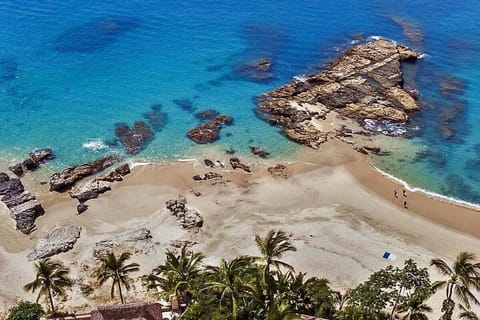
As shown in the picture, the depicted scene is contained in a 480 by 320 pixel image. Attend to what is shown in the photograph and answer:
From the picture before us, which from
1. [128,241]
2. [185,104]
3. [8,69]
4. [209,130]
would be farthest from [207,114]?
[8,69]

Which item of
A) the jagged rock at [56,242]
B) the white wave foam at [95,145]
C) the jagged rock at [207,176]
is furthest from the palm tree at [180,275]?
the white wave foam at [95,145]

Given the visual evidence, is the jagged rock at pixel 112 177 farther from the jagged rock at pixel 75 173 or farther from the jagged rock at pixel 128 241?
the jagged rock at pixel 128 241

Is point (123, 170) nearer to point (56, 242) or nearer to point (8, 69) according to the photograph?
point (56, 242)

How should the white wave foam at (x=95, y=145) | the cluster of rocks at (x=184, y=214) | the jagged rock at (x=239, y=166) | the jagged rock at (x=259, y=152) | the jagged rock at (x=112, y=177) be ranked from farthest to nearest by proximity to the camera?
the white wave foam at (x=95, y=145) < the jagged rock at (x=259, y=152) < the jagged rock at (x=239, y=166) < the jagged rock at (x=112, y=177) < the cluster of rocks at (x=184, y=214)

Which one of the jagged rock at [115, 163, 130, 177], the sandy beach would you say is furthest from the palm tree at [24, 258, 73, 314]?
the jagged rock at [115, 163, 130, 177]

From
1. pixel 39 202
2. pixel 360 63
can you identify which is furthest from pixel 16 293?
pixel 360 63
